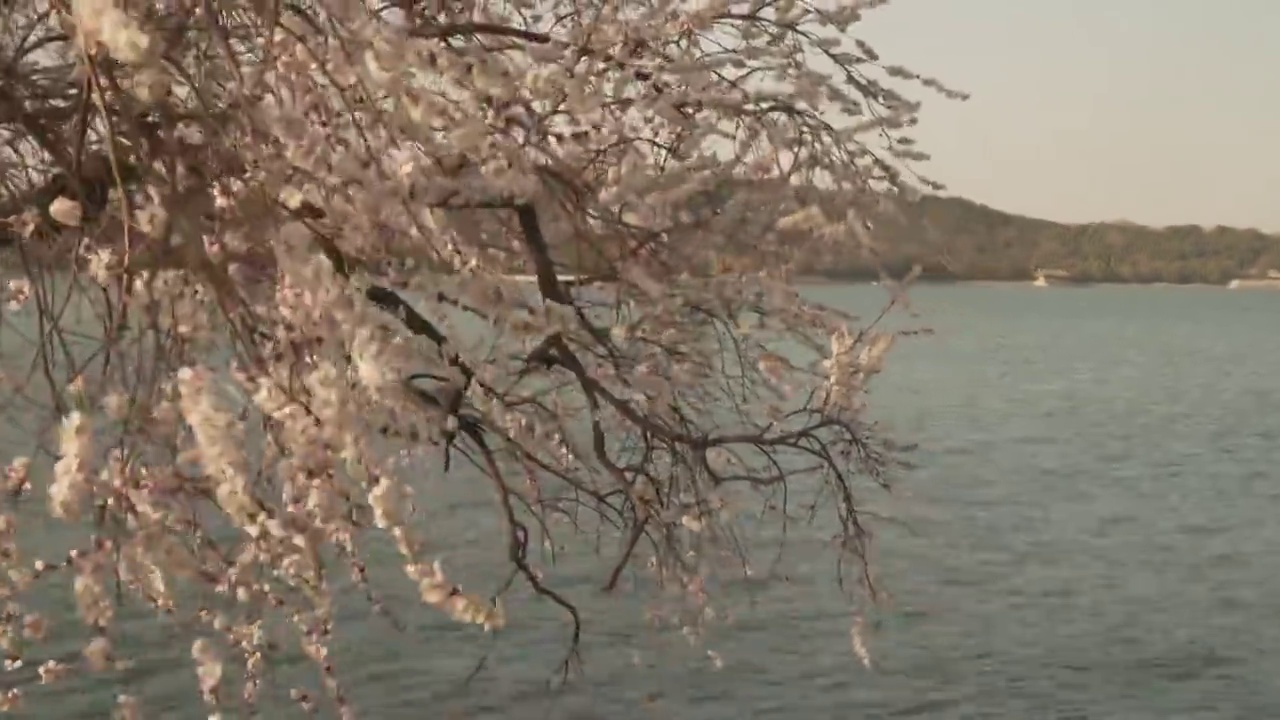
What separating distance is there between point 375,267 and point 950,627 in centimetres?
1001

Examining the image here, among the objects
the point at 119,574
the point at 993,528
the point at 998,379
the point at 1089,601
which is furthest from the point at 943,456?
Result: the point at 119,574

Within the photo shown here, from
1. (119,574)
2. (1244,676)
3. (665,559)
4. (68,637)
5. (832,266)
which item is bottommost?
(1244,676)

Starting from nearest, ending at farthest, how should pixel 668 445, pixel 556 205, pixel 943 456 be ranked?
pixel 556 205, pixel 668 445, pixel 943 456

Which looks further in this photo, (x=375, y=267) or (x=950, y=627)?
(x=950, y=627)

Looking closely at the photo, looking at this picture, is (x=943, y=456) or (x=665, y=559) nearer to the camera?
(x=665, y=559)

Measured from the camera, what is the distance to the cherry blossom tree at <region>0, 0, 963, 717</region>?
10.4 ft

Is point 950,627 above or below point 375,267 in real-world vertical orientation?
below

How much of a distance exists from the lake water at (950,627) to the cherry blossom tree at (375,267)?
0.74m

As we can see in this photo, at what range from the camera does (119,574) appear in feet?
11.9

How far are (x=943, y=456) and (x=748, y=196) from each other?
18.7 meters

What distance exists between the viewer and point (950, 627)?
13.3m

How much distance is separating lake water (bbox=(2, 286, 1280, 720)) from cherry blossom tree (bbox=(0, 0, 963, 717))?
2.44 feet

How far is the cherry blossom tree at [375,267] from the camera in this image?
3168 millimetres

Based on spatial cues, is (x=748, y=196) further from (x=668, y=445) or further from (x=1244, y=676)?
(x=1244, y=676)
